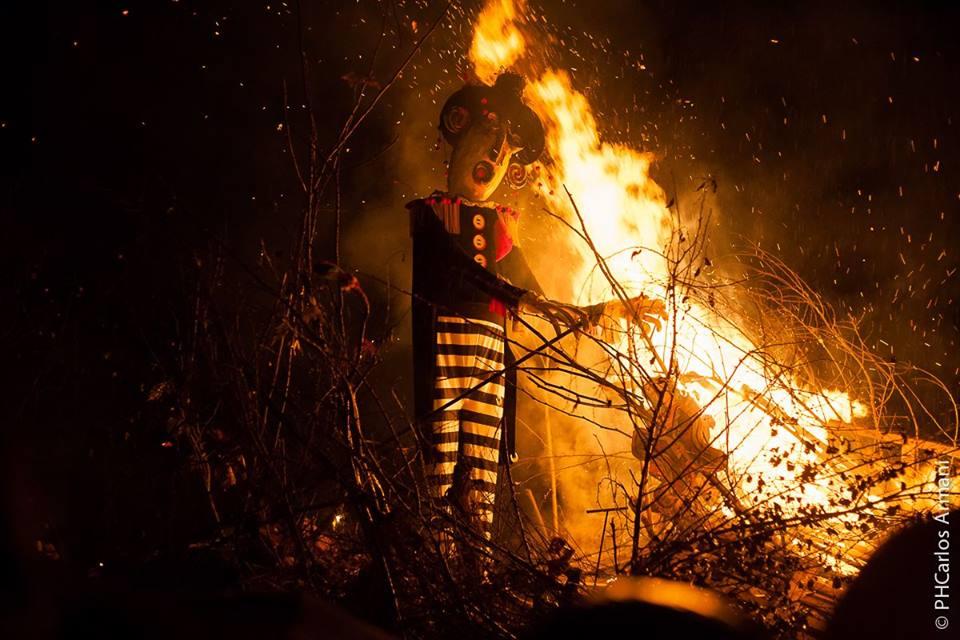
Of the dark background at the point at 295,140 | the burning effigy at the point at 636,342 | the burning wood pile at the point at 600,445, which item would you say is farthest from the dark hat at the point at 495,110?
the dark background at the point at 295,140

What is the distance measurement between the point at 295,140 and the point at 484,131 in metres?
3.11

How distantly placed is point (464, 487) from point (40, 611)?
11.1 feet

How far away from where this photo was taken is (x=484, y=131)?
196 inches

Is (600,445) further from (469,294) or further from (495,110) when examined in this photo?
(495,110)

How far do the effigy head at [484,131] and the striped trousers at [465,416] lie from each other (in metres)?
1.00

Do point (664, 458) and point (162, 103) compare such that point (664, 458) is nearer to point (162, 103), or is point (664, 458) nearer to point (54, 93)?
point (162, 103)

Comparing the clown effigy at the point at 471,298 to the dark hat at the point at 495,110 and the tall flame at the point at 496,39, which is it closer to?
the dark hat at the point at 495,110

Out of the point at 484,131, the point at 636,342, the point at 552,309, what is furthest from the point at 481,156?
the point at 636,342

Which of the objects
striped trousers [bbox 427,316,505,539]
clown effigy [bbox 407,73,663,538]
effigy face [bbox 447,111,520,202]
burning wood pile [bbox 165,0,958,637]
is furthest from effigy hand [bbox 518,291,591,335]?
effigy face [bbox 447,111,520,202]

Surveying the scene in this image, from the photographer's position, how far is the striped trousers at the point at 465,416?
4680mm

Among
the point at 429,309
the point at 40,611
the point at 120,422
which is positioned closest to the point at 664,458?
the point at 429,309

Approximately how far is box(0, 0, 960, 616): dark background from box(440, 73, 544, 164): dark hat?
5.34 ft

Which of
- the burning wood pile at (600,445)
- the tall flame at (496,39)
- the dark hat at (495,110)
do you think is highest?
the tall flame at (496,39)

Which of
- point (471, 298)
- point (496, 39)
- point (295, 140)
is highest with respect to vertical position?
point (496, 39)
